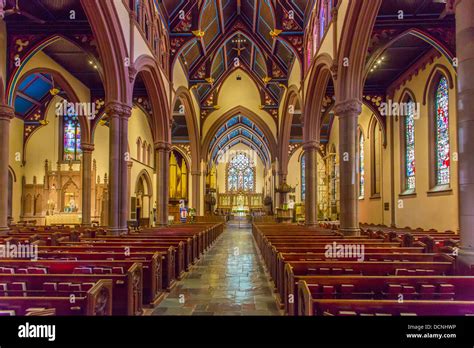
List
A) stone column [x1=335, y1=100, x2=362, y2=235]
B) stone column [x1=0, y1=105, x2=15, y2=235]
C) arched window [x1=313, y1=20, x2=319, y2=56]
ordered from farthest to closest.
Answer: arched window [x1=313, y1=20, x2=319, y2=56]
stone column [x1=0, y1=105, x2=15, y2=235]
stone column [x1=335, y1=100, x2=362, y2=235]

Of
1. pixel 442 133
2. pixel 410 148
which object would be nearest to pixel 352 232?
pixel 442 133

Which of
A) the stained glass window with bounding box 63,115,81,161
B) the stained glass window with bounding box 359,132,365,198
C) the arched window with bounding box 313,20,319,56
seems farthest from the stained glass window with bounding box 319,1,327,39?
the stained glass window with bounding box 63,115,81,161

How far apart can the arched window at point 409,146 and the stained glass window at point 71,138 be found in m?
16.4

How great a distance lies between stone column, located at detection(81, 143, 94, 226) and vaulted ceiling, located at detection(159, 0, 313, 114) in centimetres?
609

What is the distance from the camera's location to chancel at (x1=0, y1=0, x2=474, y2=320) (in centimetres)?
440

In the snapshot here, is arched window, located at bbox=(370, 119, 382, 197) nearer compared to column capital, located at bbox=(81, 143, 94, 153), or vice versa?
column capital, located at bbox=(81, 143, 94, 153)

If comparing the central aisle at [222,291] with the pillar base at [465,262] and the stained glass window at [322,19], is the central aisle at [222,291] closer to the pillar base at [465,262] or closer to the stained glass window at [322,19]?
the pillar base at [465,262]

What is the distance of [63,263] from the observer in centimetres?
470

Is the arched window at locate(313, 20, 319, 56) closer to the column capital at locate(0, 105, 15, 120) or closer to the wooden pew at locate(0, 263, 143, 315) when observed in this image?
the column capital at locate(0, 105, 15, 120)

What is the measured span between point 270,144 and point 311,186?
9920mm
